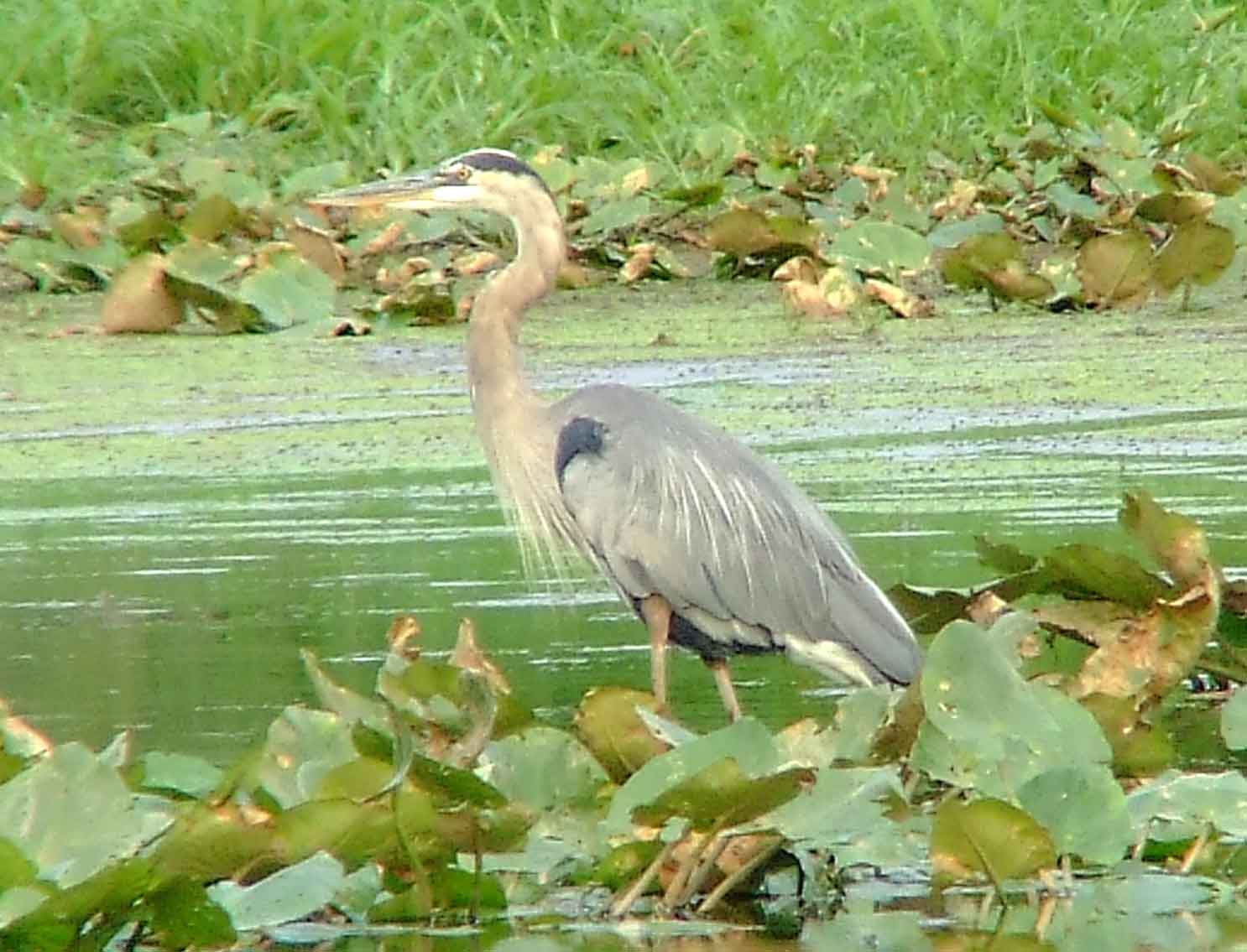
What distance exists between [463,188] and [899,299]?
389 centimetres

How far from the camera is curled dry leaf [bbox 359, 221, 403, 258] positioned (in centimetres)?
1223

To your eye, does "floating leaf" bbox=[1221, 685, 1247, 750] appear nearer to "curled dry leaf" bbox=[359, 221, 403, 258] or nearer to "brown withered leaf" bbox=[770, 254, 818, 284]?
"brown withered leaf" bbox=[770, 254, 818, 284]

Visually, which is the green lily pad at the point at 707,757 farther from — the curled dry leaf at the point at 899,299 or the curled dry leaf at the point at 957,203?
the curled dry leaf at the point at 957,203

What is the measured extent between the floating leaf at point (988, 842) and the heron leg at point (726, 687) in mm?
1756

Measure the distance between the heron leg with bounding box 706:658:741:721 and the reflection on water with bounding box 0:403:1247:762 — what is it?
58 millimetres

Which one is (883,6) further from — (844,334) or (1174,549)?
(1174,549)

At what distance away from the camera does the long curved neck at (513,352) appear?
688cm

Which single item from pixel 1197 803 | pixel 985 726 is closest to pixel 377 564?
pixel 985 726

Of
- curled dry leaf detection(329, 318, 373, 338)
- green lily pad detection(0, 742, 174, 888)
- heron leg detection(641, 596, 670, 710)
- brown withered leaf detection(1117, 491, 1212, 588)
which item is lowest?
curled dry leaf detection(329, 318, 373, 338)

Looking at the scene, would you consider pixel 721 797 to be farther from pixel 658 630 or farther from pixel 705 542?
pixel 705 542

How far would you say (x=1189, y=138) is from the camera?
44.7 feet

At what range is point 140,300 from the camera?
10805 millimetres

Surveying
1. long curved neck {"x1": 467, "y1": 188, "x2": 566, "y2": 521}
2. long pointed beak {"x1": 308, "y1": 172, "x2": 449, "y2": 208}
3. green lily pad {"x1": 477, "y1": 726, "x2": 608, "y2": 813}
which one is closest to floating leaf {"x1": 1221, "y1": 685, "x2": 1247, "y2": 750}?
green lily pad {"x1": 477, "y1": 726, "x2": 608, "y2": 813}

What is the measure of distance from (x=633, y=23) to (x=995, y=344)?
3.51 m
